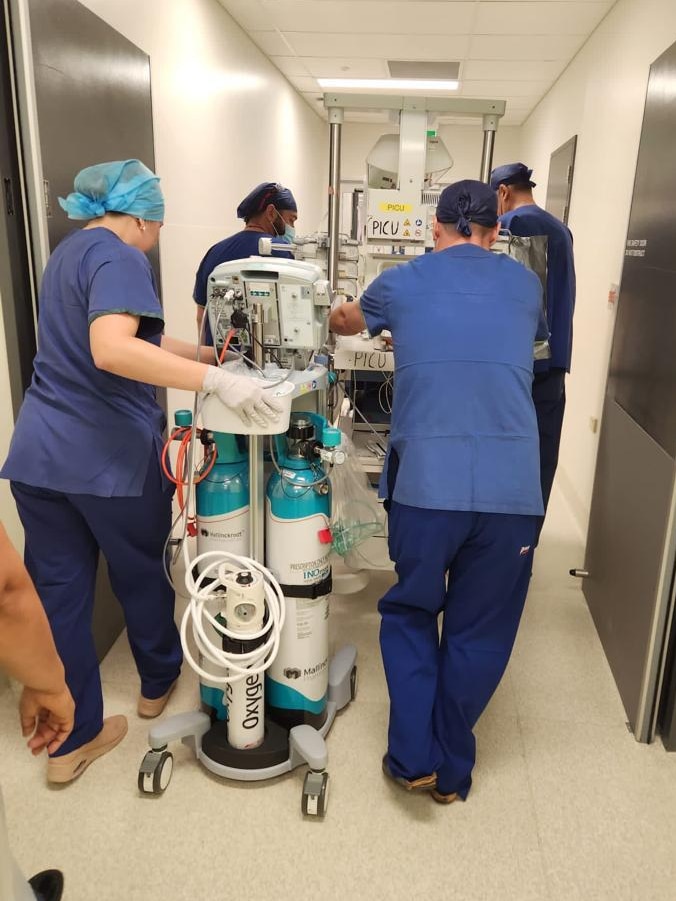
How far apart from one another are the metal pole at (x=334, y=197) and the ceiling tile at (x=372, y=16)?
5.84ft

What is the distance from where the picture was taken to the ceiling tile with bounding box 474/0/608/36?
374cm

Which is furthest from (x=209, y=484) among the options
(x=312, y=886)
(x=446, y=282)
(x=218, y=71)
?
(x=218, y=71)

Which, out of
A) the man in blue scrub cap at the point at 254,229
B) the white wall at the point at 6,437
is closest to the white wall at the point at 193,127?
the white wall at the point at 6,437

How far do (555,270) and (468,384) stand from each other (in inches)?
44.6

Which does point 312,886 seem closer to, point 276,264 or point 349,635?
point 349,635

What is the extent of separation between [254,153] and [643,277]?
3.42 meters

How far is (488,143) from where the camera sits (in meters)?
2.75

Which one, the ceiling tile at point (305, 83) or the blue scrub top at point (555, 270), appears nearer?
the blue scrub top at point (555, 270)

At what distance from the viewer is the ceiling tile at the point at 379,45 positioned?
454 cm

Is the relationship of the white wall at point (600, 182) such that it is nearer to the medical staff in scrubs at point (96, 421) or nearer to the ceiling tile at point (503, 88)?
the ceiling tile at point (503, 88)

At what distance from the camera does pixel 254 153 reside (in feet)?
16.1

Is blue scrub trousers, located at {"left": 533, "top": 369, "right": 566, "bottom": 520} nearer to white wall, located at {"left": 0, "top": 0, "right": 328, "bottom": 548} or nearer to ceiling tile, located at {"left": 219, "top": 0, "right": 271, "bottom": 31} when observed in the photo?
white wall, located at {"left": 0, "top": 0, "right": 328, "bottom": 548}

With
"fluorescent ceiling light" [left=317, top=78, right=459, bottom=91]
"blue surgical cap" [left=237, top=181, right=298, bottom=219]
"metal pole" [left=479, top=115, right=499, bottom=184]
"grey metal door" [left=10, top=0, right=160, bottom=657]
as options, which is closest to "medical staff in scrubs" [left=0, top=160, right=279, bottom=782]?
"grey metal door" [left=10, top=0, right=160, bottom=657]

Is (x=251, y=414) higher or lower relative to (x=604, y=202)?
lower
